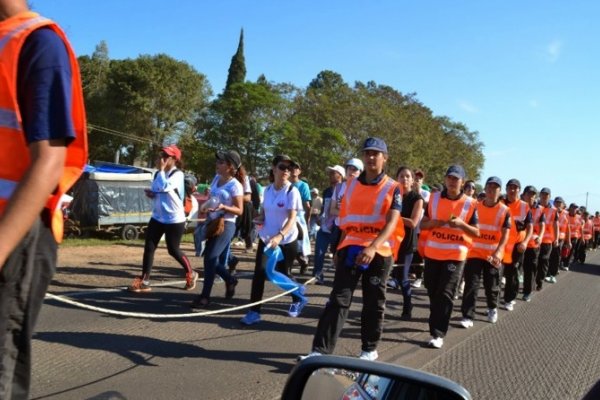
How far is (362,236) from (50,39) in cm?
377

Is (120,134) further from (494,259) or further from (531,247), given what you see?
(494,259)

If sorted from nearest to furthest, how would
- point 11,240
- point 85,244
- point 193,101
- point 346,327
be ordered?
point 11,240, point 346,327, point 85,244, point 193,101

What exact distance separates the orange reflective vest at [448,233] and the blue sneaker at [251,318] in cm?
213

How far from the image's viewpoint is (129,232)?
1631 centimetres

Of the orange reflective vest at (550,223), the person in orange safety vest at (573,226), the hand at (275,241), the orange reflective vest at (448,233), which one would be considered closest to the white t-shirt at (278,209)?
the hand at (275,241)

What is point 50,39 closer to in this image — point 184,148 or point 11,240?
point 11,240

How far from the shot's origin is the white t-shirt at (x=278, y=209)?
6668 mm

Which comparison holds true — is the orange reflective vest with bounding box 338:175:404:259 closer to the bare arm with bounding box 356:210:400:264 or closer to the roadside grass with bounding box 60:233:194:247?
the bare arm with bounding box 356:210:400:264

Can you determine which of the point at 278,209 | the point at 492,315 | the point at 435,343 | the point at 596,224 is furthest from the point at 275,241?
the point at 596,224

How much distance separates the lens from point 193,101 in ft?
155

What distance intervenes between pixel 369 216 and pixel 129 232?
12500 mm

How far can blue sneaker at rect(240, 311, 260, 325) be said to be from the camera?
257 inches

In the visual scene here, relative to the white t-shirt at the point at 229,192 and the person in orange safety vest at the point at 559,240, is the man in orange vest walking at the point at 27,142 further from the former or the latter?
the person in orange safety vest at the point at 559,240

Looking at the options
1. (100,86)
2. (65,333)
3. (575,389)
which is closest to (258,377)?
(65,333)
